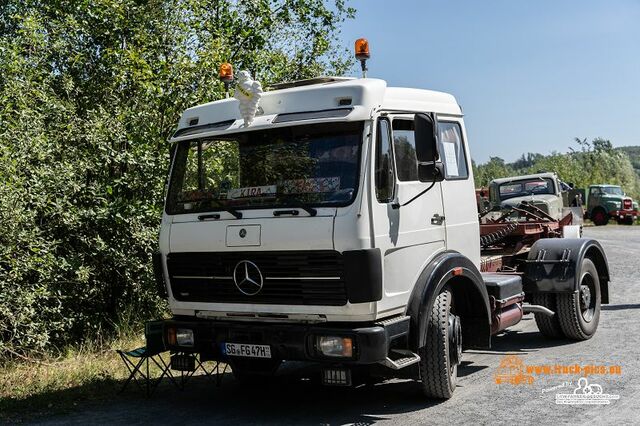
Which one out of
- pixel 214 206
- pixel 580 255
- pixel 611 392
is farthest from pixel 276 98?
pixel 580 255

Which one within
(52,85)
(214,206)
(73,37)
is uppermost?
(73,37)

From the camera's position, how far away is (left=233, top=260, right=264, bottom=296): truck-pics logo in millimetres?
5543

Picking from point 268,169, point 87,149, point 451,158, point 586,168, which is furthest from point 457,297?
point 586,168

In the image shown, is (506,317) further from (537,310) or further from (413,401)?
(413,401)

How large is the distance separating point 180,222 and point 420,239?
200 centimetres

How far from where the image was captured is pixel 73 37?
397 inches

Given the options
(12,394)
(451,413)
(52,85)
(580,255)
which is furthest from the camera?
(52,85)

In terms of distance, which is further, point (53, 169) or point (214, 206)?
point (53, 169)

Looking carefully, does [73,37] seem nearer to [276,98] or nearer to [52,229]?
[52,229]

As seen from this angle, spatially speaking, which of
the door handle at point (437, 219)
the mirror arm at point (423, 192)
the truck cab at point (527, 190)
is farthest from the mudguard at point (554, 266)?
the truck cab at point (527, 190)

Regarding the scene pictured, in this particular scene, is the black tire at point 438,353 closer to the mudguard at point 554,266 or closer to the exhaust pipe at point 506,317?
the exhaust pipe at point 506,317

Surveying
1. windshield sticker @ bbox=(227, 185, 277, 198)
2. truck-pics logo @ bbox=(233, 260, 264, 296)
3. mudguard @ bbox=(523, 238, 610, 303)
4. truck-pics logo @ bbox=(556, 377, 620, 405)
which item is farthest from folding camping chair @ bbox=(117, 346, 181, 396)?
mudguard @ bbox=(523, 238, 610, 303)

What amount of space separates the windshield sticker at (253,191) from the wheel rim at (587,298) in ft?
15.3

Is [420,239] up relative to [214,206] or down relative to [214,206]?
down
